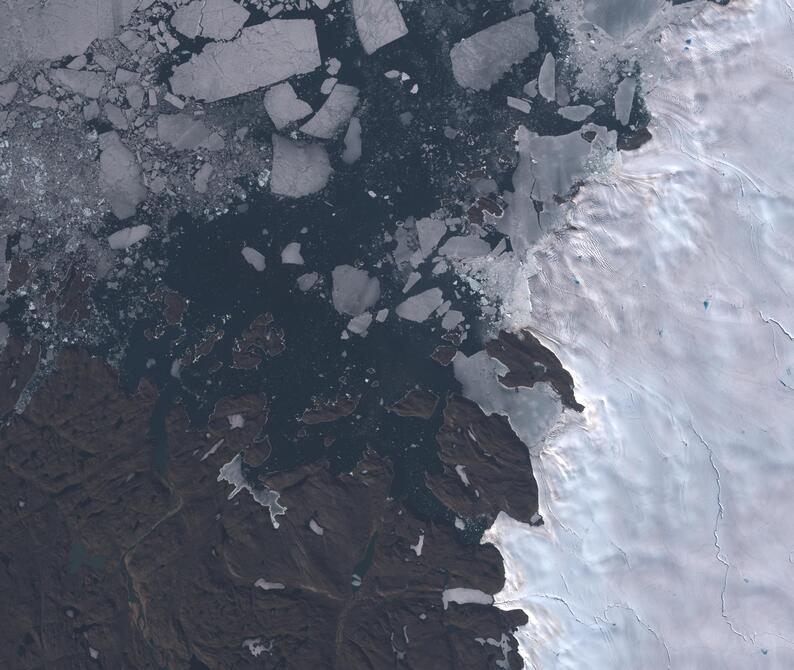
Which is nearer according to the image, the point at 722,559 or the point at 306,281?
the point at 722,559

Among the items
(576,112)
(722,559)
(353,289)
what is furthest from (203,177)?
(722,559)

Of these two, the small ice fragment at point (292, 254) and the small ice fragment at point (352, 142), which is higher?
the small ice fragment at point (352, 142)

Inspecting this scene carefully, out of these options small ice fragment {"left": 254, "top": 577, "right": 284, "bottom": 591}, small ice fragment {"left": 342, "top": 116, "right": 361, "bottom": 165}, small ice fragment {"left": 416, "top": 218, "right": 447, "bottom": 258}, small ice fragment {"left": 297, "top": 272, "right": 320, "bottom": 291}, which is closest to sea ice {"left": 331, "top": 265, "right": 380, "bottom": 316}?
small ice fragment {"left": 297, "top": 272, "right": 320, "bottom": 291}

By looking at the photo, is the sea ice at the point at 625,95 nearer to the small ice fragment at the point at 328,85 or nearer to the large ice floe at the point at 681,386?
the large ice floe at the point at 681,386

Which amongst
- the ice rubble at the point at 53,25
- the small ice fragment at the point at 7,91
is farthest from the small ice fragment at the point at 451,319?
the small ice fragment at the point at 7,91

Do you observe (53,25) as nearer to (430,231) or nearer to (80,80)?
(80,80)

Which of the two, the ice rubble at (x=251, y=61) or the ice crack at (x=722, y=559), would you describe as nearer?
the ice crack at (x=722, y=559)
